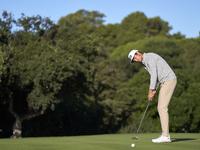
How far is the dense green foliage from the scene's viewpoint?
27.0 meters

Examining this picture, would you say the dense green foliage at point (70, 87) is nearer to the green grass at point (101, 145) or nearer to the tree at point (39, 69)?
the tree at point (39, 69)

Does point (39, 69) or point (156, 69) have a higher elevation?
point (39, 69)

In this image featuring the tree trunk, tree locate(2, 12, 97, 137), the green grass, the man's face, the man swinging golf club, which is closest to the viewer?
the green grass

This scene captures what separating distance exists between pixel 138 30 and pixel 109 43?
31.8 feet

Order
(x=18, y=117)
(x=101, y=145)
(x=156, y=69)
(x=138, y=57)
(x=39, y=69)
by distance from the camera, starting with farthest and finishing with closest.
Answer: (x=18, y=117) < (x=39, y=69) < (x=138, y=57) < (x=156, y=69) < (x=101, y=145)

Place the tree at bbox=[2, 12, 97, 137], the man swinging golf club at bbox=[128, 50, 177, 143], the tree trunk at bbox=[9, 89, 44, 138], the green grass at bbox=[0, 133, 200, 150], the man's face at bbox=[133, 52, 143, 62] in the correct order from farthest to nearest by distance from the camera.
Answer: the tree trunk at bbox=[9, 89, 44, 138], the tree at bbox=[2, 12, 97, 137], the man's face at bbox=[133, 52, 143, 62], the man swinging golf club at bbox=[128, 50, 177, 143], the green grass at bbox=[0, 133, 200, 150]

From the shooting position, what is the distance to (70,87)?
30.6 m

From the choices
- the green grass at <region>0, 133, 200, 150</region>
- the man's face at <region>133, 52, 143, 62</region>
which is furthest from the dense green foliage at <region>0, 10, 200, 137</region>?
the man's face at <region>133, 52, 143, 62</region>

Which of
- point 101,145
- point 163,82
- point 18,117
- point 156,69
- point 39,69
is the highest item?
point 39,69

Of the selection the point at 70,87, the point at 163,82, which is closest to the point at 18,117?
the point at 70,87

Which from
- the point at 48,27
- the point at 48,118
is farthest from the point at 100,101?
the point at 48,27

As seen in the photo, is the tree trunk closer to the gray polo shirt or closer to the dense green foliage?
the dense green foliage

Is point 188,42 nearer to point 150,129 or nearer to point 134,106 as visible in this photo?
point 134,106

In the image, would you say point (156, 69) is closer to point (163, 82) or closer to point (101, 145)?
point (163, 82)
